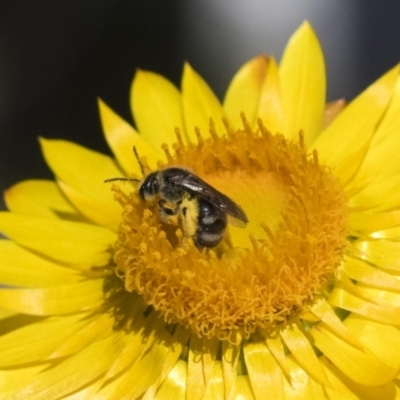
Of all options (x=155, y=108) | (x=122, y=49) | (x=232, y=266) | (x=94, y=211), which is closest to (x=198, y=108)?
(x=155, y=108)

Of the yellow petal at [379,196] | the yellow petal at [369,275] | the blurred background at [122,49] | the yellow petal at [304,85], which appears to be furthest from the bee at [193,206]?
the blurred background at [122,49]

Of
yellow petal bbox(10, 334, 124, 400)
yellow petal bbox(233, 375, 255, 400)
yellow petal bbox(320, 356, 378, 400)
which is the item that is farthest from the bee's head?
yellow petal bbox(320, 356, 378, 400)

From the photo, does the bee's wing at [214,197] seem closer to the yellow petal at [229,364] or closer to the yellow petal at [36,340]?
the yellow petal at [229,364]

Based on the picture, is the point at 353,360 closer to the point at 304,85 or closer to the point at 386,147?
the point at 386,147

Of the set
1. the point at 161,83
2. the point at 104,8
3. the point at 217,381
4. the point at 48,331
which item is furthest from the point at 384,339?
the point at 104,8

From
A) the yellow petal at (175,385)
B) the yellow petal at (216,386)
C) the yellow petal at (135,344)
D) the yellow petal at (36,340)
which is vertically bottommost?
the yellow petal at (216,386)

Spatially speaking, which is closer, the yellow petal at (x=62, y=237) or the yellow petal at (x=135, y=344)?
the yellow petal at (x=135, y=344)
